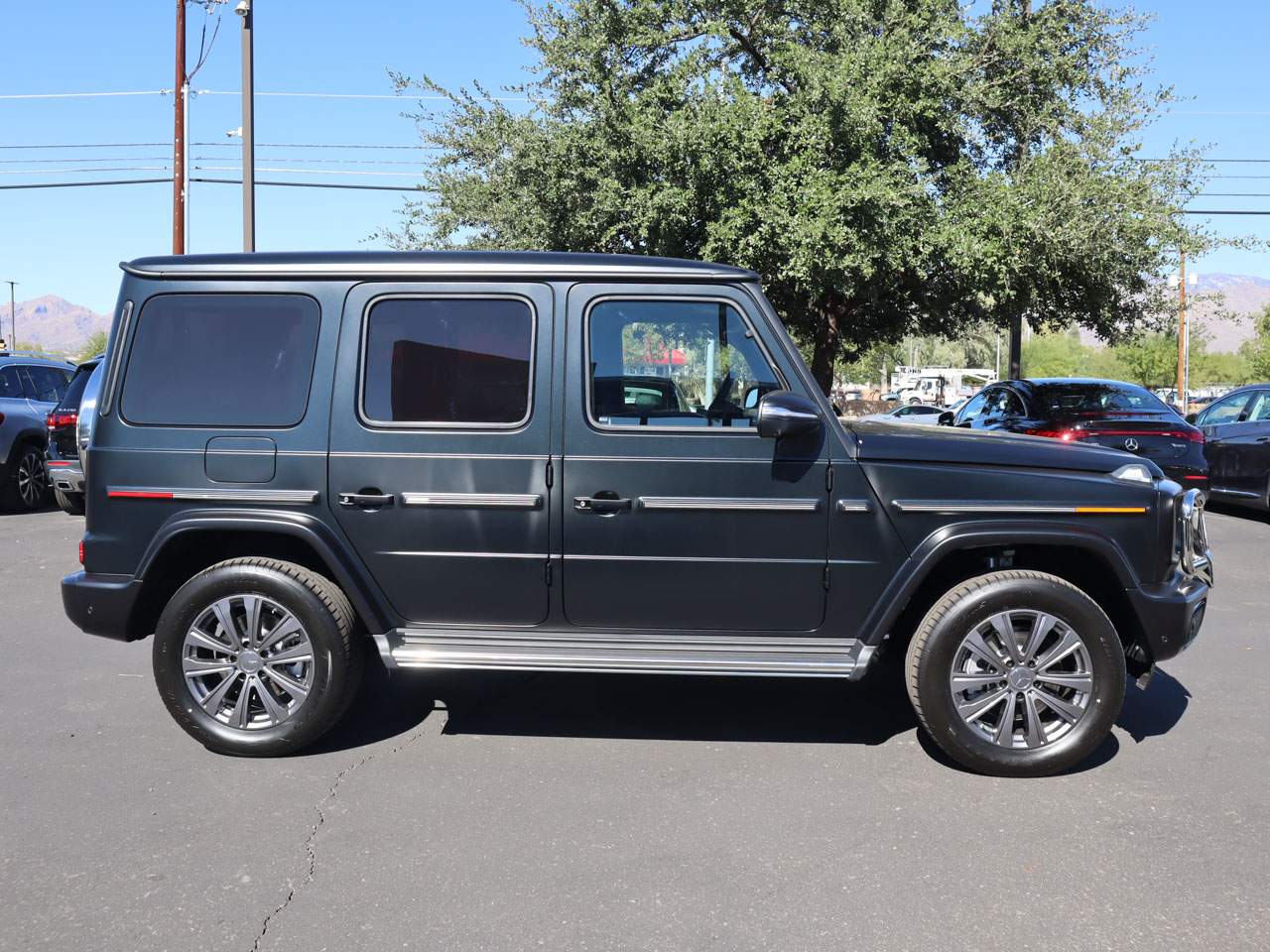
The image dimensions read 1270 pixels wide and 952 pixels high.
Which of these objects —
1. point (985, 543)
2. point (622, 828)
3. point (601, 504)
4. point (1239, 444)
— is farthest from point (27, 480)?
point (1239, 444)

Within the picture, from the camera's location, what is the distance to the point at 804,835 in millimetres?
3771

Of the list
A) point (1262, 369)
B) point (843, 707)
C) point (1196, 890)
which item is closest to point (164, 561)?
point (843, 707)

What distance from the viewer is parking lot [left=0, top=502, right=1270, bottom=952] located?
3.16m

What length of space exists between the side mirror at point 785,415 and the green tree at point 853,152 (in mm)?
9613

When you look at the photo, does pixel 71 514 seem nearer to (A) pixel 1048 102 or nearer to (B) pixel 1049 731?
(B) pixel 1049 731

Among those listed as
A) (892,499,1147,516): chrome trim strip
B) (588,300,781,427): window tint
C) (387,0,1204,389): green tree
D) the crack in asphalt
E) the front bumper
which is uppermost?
(387,0,1204,389): green tree

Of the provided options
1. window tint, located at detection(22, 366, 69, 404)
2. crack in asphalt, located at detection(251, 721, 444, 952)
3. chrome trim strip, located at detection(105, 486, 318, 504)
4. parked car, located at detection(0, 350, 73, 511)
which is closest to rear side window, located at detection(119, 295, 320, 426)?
chrome trim strip, located at detection(105, 486, 318, 504)

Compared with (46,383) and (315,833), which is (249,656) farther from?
(46,383)

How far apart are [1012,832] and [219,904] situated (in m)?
2.63

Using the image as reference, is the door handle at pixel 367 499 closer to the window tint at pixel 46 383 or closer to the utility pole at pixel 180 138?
the window tint at pixel 46 383

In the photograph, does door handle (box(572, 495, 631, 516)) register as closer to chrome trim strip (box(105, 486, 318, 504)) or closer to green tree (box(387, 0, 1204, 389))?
chrome trim strip (box(105, 486, 318, 504))

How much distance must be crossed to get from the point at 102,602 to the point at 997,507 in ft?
12.1

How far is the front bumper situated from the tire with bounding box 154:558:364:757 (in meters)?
0.17

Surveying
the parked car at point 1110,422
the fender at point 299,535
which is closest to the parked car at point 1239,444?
the parked car at point 1110,422
